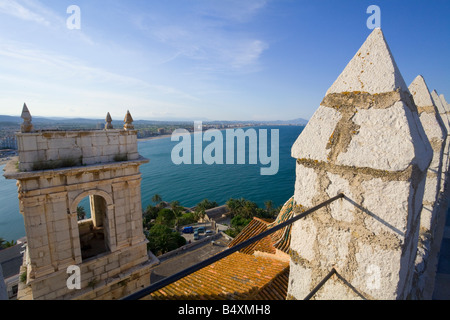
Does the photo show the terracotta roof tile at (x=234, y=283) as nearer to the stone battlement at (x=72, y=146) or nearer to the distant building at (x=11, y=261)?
the stone battlement at (x=72, y=146)

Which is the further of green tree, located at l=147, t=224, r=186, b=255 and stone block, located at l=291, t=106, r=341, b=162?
green tree, located at l=147, t=224, r=186, b=255

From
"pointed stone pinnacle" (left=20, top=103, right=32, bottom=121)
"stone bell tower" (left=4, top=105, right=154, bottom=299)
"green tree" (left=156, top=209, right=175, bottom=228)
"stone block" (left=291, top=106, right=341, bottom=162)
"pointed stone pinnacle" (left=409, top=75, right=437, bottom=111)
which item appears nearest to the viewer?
"stone block" (left=291, top=106, right=341, bottom=162)

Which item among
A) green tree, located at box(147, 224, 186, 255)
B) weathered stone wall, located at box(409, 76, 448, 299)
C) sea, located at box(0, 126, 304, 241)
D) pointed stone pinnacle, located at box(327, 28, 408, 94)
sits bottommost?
sea, located at box(0, 126, 304, 241)

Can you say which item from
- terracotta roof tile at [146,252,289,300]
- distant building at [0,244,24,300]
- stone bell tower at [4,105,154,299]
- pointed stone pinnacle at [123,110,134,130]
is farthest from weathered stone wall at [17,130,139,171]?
distant building at [0,244,24,300]

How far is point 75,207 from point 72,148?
171cm

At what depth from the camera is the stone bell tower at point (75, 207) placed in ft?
20.5

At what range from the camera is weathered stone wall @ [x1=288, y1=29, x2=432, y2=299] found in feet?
5.49

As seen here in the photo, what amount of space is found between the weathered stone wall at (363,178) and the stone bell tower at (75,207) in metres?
6.61

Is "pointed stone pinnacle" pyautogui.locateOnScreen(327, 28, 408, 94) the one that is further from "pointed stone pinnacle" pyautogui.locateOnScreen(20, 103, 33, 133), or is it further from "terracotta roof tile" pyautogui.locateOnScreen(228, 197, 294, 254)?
"pointed stone pinnacle" pyautogui.locateOnScreen(20, 103, 33, 133)

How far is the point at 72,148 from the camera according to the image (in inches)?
265

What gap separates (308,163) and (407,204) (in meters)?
0.71

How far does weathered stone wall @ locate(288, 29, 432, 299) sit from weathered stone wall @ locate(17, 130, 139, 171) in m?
6.61
